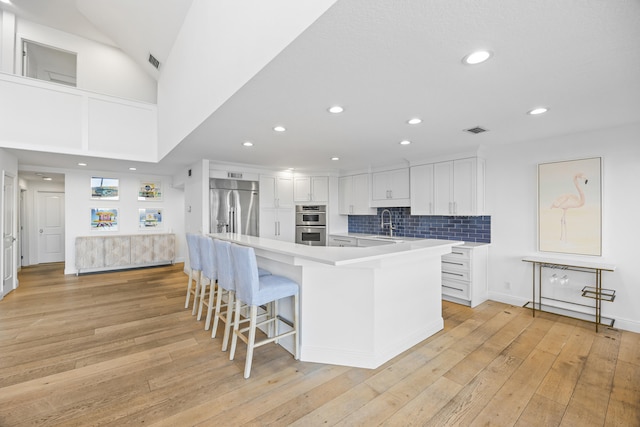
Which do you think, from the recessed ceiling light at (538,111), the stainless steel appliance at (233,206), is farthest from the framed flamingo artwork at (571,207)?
the stainless steel appliance at (233,206)

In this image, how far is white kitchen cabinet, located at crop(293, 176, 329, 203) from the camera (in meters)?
6.00

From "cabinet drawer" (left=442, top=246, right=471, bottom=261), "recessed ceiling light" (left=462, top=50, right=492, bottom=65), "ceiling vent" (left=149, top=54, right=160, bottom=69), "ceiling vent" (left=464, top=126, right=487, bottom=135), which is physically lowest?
"cabinet drawer" (left=442, top=246, right=471, bottom=261)

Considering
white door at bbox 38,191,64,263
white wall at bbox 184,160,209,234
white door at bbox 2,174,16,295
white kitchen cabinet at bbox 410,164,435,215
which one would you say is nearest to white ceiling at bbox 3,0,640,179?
white kitchen cabinet at bbox 410,164,435,215

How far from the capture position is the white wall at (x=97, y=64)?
510 centimetres

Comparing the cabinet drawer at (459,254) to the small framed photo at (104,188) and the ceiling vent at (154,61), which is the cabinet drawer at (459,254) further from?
the small framed photo at (104,188)

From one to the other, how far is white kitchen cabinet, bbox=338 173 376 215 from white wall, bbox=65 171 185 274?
13.9ft

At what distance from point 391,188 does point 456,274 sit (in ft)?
6.42

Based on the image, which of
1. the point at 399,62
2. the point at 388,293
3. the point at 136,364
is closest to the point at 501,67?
the point at 399,62

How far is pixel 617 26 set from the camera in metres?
1.38

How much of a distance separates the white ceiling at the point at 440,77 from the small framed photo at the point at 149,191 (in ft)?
12.8

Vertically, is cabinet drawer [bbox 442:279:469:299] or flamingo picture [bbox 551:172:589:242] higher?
flamingo picture [bbox 551:172:589:242]

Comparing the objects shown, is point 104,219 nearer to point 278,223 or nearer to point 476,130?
point 278,223

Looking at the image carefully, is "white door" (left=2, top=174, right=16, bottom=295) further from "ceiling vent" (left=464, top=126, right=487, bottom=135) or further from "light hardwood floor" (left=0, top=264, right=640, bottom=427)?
"ceiling vent" (left=464, top=126, right=487, bottom=135)

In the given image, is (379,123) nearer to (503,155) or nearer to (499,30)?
(499,30)
